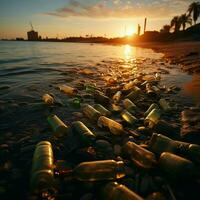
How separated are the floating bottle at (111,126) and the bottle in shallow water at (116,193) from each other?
1599mm

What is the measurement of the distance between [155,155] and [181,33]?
66152 mm

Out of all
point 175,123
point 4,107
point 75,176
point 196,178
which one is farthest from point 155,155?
point 4,107

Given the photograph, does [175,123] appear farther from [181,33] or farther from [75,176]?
[181,33]

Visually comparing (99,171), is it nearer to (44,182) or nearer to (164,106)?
(44,182)

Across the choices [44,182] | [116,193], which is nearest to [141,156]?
[116,193]

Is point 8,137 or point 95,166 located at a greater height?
point 95,166

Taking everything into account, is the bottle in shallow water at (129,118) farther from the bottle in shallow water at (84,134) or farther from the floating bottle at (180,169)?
the floating bottle at (180,169)

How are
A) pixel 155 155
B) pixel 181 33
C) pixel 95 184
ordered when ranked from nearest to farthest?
pixel 95 184, pixel 155 155, pixel 181 33

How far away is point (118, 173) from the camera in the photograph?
2520 millimetres

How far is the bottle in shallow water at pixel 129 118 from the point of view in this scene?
4.33 metres

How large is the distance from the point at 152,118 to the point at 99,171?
7.63ft

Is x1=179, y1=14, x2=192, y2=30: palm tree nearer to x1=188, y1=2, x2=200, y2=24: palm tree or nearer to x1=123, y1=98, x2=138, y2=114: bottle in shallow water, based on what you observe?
x1=188, y1=2, x2=200, y2=24: palm tree

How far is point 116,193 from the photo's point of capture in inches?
83.6

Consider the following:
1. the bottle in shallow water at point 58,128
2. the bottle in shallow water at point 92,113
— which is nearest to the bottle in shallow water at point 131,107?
the bottle in shallow water at point 92,113
